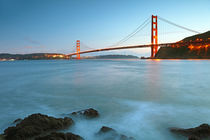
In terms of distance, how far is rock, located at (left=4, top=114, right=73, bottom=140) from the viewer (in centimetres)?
147

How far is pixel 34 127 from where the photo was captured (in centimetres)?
158

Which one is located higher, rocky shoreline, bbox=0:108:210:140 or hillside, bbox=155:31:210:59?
hillside, bbox=155:31:210:59

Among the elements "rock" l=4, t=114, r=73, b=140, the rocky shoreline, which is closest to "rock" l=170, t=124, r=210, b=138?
the rocky shoreline

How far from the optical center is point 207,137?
60.7 inches

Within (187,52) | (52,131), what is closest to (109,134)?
(52,131)

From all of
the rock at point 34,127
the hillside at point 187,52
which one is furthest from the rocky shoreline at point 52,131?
the hillside at point 187,52

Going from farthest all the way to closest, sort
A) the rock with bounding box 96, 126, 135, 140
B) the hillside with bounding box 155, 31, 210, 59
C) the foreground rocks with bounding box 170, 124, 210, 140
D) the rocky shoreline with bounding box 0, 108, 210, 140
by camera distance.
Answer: the hillside with bounding box 155, 31, 210, 59 < the rock with bounding box 96, 126, 135, 140 < the foreground rocks with bounding box 170, 124, 210, 140 < the rocky shoreline with bounding box 0, 108, 210, 140

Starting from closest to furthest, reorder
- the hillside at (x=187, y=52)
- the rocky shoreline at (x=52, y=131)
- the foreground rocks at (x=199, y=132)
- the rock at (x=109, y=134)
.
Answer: the rocky shoreline at (x=52, y=131) < the foreground rocks at (x=199, y=132) < the rock at (x=109, y=134) < the hillside at (x=187, y=52)

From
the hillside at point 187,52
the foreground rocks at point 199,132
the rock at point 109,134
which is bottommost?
the rock at point 109,134

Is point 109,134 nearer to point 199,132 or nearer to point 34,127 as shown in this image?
point 34,127

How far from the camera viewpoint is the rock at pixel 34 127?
1.47m

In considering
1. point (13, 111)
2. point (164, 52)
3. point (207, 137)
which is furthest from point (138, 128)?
point (164, 52)

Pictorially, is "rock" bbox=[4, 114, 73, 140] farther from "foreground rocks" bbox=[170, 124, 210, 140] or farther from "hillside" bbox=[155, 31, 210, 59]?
"hillside" bbox=[155, 31, 210, 59]

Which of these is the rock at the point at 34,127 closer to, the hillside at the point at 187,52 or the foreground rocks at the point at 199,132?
the foreground rocks at the point at 199,132
